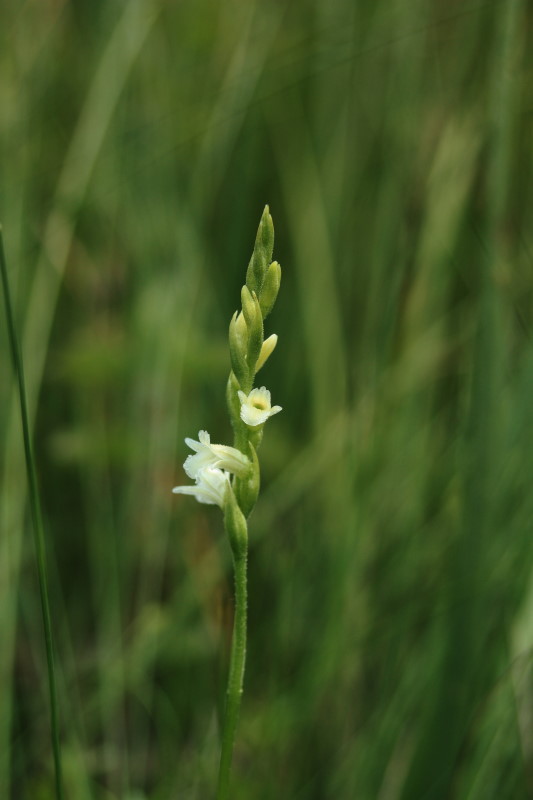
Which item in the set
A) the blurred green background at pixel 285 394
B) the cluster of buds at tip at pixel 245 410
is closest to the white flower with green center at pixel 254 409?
the cluster of buds at tip at pixel 245 410

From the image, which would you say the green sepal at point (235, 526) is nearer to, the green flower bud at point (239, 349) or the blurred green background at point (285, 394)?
the green flower bud at point (239, 349)

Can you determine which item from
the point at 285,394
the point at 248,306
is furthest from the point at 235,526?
the point at 285,394

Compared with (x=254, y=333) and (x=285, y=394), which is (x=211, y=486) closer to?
(x=254, y=333)

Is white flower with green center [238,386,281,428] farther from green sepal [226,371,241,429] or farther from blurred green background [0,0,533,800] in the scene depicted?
blurred green background [0,0,533,800]

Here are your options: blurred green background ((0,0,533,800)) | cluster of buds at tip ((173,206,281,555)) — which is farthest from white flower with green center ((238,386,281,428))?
blurred green background ((0,0,533,800))

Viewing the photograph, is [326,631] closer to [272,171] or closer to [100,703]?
[100,703]

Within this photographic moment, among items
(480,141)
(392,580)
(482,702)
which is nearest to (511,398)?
(392,580)

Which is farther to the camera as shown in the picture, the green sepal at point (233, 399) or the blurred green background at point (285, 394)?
the blurred green background at point (285, 394)
